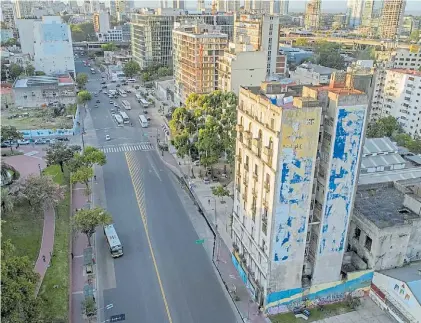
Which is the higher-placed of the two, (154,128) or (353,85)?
(353,85)

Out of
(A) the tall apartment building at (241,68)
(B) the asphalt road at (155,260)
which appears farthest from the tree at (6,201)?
(A) the tall apartment building at (241,68)

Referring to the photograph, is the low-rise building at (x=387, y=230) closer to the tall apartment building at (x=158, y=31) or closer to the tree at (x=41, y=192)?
the tree at (x=41, y=192)

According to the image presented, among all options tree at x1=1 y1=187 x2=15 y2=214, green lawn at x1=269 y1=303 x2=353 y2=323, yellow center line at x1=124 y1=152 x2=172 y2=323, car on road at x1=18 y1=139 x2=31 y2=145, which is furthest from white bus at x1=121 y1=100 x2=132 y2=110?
green lawn at x1=269 y1=303 x2=353 y2=323

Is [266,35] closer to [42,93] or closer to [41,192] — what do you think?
[42,93]

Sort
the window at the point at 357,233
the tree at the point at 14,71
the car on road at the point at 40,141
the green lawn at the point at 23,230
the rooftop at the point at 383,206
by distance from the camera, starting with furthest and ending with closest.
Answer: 1. the tree at the point at 14,71
2. the car on road at the point at 40,141
3. the green lawn at the point at 23,230
4. the window at the point at 357,233
5. the rooftop at the point at 383,206

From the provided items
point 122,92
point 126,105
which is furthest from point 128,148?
point 122,92

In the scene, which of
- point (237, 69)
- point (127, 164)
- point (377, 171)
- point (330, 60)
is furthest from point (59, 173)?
point (330, 60)

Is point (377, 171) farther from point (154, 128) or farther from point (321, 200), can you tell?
point (154, 128)
